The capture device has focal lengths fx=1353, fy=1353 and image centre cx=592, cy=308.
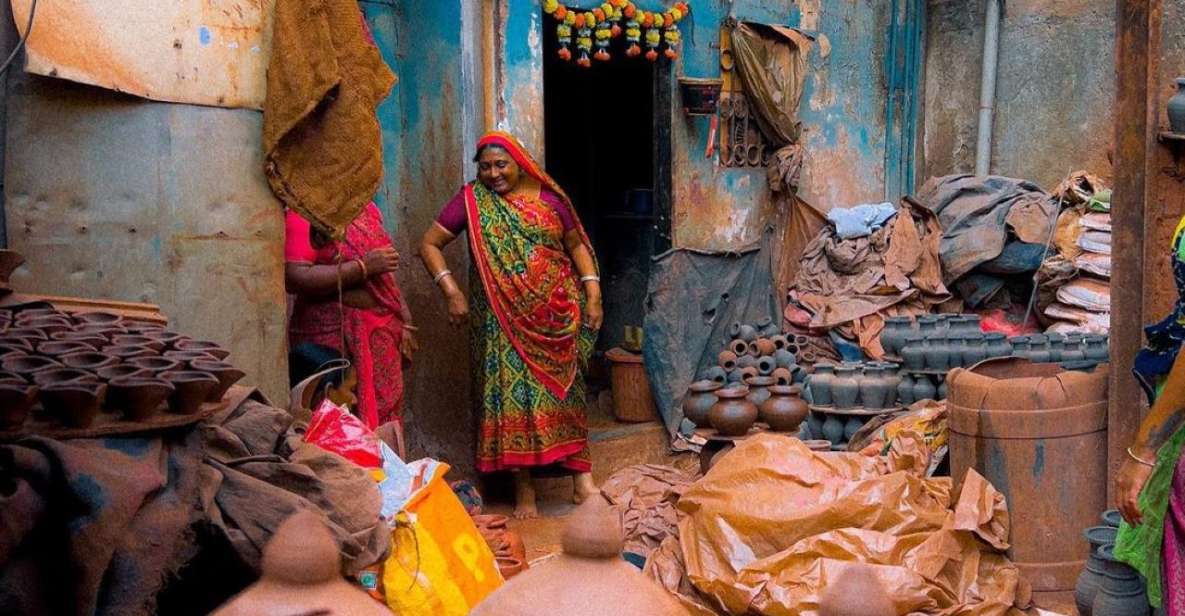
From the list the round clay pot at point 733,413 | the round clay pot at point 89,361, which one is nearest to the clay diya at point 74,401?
the round clay pot at point 89,361

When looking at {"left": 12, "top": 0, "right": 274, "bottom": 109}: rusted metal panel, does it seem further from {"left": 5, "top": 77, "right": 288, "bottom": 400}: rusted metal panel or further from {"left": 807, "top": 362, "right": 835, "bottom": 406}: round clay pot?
{"left": 807, "top": 362, "right": 835, "bottom": 406}: round clay pot

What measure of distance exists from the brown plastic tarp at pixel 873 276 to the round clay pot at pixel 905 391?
193cm

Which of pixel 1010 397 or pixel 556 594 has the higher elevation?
pixel 556 594

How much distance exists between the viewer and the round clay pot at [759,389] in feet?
22.7

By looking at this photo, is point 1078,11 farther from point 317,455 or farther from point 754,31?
point 317,455

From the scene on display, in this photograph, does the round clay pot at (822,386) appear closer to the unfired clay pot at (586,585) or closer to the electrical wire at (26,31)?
the electrical wire at (26,31)

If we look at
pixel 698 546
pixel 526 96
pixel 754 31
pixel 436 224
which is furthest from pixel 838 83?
pixel 698 546

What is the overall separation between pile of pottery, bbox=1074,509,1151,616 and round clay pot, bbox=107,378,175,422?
3217 millimetres

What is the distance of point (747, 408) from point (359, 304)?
1.98m

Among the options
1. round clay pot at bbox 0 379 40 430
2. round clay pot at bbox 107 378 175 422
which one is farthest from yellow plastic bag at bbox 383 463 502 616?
round clay pot at bbox 0 379 40 430

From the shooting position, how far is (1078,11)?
426 inches

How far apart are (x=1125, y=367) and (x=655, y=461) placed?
13.6 ft

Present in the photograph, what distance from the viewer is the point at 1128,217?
579cm

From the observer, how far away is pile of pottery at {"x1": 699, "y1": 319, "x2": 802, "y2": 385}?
8453 millimetres
